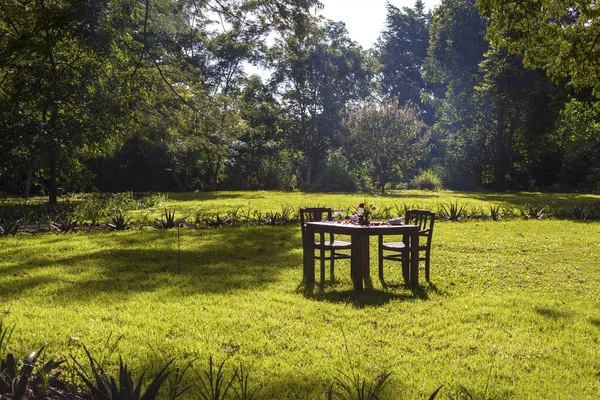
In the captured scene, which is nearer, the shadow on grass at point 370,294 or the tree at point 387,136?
the shadow on grass at point 370,294

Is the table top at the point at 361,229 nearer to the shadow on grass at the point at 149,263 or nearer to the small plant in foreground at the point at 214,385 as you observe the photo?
the shadow on grass at the point at 149,263

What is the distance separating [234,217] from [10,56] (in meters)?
8.30

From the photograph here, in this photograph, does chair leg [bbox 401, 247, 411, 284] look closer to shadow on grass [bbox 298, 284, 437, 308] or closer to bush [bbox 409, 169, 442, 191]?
shadow on grass [bbox 298, 284, 437, 308]

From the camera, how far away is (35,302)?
6.72m

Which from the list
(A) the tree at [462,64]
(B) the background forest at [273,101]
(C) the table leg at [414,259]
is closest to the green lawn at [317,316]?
(C) the table leg at [414,259]

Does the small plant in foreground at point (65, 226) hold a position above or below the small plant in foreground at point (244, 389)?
above

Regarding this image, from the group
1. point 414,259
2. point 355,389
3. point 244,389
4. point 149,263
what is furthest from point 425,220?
point 244,389

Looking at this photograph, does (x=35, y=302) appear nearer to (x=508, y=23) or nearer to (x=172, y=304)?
(x=172, y=304)

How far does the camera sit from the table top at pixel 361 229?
7.25 m

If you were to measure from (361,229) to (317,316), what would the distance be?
4.87ft

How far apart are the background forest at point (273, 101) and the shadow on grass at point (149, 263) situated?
4028mm

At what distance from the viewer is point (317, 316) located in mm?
6195

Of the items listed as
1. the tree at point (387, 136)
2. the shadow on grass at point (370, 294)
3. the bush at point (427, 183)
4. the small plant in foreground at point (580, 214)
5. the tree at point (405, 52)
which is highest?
the tree at point (405, 52)

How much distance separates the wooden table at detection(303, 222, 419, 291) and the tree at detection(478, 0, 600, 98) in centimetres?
523
